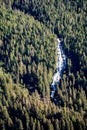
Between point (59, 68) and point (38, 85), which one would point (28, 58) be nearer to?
point (59, 68)

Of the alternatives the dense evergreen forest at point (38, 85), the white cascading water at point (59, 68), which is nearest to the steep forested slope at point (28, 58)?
the dense evergreen forest at point (38, 85)

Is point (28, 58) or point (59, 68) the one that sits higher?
point (28, 58)

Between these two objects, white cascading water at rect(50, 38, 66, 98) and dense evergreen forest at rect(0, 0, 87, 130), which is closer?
dense evergreen forest at rect(0, 0, 87, 130)

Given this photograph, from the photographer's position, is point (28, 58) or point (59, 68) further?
point (59, 68)

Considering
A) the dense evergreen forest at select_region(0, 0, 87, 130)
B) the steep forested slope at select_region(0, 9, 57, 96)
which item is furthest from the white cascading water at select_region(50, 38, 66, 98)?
the steep forested slope at select_region(0, 9, 57, 96)

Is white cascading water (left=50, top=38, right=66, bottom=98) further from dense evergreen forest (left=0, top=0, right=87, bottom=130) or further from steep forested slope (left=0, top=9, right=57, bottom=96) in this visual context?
steep forested slope (left=0, top=9, right=57, bottom=96)

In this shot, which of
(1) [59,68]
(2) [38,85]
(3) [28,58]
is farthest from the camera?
(1) [59,68]

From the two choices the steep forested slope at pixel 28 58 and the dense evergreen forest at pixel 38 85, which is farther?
the steep forested slope at pixel 28 58

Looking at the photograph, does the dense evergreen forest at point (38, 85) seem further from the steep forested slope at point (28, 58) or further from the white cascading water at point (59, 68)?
the white cascading water at point (59, 68)

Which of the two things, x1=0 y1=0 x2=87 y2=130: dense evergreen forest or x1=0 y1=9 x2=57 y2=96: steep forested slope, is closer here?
x1=0 y1=0 x2=87 y2=130: dense evergreen forest

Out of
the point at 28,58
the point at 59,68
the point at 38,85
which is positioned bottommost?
the point at 38,85

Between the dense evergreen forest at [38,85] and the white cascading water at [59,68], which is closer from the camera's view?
the dense evergreen forest at [38,85]

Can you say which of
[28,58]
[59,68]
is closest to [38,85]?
[28,58]
